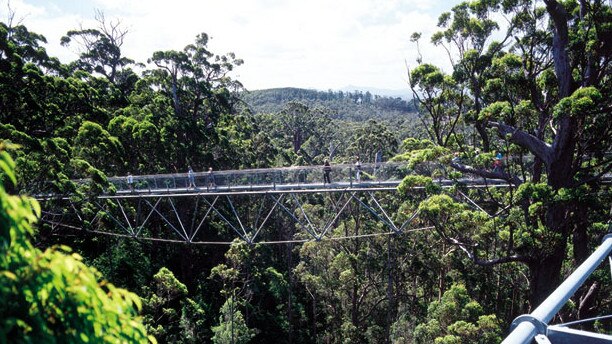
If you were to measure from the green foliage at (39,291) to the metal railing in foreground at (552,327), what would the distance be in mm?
1459

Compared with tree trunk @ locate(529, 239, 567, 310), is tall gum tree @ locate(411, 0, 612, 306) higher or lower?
higher

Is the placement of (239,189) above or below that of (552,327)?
below

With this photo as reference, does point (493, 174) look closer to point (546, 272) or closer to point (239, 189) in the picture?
point (546, 272)

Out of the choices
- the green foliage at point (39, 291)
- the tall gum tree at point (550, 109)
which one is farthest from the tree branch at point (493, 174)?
the green foliage at point (39, 291)

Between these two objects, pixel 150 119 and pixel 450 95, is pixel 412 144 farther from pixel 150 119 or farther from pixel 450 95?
pixel 150 119

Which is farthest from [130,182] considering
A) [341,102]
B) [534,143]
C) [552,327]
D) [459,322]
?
[341,102]

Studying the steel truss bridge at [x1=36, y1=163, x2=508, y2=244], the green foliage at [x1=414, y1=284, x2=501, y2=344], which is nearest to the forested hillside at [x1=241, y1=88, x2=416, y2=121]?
the steel truss bridge at [x1=36, y1=163, x2=508, y2=244]

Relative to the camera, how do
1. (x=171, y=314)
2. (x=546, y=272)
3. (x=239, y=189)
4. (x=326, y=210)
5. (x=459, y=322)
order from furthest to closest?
(x=326, y=210)
(x=171, y=314)
(x=239, y=189)
(x=459, y=322)
(x=546, y=272)

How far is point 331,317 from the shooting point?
24.1m

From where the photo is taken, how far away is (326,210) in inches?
1018

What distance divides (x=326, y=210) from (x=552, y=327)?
80.1 ft

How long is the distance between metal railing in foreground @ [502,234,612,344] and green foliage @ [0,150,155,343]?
4.79 ft

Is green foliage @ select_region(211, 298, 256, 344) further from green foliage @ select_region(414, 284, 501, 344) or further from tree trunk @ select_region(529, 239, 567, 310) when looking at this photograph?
tree trunk @ select_region(529, 239, 567, 310)

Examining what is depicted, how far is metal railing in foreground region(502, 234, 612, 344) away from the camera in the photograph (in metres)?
1.29
